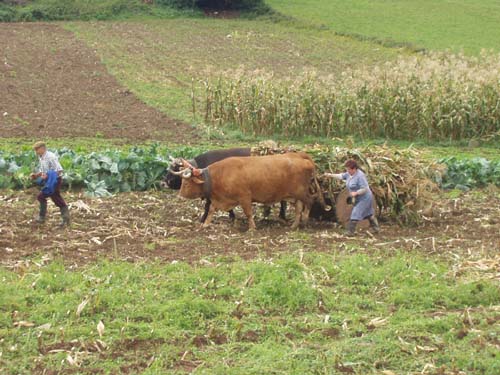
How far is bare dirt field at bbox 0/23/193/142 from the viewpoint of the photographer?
83.3ft

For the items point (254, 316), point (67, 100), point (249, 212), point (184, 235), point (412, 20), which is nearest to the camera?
point (254, 316)

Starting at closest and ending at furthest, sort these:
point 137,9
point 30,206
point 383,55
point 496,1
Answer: point 30,206
point 383,55
point 137,9
point 496,1

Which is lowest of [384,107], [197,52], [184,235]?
[197,52]

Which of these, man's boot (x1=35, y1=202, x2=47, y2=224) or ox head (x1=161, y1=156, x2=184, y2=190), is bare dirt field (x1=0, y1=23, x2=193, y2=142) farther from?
man's boot (x1=35, y1=202, x2=47, y2=224)

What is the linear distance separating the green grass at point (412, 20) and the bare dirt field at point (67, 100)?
18.9 m

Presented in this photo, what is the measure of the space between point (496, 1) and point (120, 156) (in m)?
55.6

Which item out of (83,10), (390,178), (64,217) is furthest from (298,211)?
(83,10)

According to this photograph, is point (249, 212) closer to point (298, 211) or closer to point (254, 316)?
point (298, 211)

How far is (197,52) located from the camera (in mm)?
45000

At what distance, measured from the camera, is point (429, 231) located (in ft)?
47.8

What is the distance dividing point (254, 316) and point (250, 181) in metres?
4.87

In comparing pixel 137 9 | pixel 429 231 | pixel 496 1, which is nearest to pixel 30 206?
pixel 429 231

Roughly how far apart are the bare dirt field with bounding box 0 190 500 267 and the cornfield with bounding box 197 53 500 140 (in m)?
8.48

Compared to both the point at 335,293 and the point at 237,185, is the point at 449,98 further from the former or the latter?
the point at 335,293
